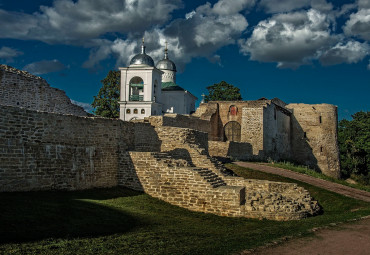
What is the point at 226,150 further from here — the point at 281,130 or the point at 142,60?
the point at 142,60

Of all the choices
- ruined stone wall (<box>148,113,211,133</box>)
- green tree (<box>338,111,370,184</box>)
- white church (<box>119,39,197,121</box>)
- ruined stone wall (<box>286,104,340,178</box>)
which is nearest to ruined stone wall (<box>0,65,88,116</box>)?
ruined stone wall (<box>148,113,211,133</box>)

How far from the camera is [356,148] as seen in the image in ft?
141

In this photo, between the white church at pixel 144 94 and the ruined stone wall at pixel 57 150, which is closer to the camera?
the ruined stone wall at pixel 57 150

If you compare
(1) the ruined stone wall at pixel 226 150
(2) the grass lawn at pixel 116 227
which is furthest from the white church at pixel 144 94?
(2) the grass lawn at pixel 116 227

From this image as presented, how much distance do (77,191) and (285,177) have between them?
1175cm

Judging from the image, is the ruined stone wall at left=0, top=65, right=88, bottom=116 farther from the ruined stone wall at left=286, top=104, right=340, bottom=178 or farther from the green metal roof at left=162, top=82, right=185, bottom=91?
the green metal roof at left=162, top=82, right=185, bottom=91

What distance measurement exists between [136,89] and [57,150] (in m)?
34.8

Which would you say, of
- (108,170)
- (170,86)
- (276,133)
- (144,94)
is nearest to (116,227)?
(108,170)

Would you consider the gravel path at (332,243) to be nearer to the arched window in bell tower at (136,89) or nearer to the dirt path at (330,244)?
the dirt path at (330,244)

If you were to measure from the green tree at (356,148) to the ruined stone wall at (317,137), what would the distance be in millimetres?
4284

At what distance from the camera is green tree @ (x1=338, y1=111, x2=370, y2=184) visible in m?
40.0

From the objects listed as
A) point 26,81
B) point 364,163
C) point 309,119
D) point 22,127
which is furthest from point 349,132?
point 22,127

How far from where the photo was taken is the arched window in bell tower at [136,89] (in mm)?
44438

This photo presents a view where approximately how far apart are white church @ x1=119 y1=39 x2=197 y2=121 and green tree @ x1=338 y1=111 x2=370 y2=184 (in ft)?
68.4
